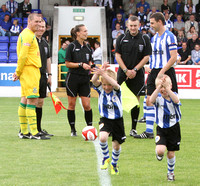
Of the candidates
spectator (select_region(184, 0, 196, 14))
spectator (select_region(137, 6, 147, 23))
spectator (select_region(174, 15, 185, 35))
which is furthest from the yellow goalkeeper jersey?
spectator (select_region(184, 0, 196, 14))

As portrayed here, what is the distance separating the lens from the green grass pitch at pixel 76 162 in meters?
5.99

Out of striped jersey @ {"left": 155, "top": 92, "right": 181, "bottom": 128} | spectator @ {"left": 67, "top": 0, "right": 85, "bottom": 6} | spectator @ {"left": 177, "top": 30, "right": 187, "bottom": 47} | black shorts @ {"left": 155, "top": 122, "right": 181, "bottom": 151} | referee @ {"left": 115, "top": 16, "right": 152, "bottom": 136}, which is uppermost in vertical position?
spectator @ {"left": 67, "top": 0, "right": 85, "bottom": 6}

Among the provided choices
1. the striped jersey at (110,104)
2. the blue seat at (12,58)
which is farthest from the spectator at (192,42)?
the striped jersey at (110,104)

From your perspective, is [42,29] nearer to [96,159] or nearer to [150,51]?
[150,51]

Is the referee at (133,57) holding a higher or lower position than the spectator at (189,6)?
lower

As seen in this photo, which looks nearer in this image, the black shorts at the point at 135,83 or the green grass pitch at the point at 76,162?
the green grass pitch at the point at 76,162

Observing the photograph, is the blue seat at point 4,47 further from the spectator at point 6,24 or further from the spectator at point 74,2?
the spectator at point 74,2

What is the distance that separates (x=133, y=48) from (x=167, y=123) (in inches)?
145

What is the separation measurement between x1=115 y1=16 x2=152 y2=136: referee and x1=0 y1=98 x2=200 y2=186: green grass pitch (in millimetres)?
942

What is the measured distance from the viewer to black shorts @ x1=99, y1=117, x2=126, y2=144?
6430mm

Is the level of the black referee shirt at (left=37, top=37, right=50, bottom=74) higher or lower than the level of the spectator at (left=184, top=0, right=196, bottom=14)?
lower

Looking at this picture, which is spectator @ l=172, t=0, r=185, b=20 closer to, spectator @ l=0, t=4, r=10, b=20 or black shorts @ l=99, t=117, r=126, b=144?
spectator @ l=0, t=4, r=10, b=20

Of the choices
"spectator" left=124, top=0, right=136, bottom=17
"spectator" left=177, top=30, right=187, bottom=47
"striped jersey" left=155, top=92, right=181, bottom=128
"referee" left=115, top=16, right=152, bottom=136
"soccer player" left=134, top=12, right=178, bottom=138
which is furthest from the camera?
"spectator" left=124, top=0, right=136, bottom=17

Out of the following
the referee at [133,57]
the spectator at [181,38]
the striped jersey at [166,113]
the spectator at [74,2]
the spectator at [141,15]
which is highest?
the spectator at [74,2]
